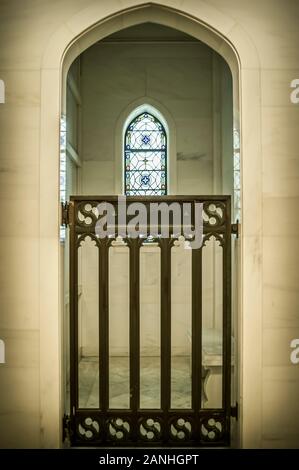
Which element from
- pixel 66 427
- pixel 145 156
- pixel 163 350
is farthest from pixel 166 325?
pixel 145 156

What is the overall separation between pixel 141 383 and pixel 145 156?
3.15 m

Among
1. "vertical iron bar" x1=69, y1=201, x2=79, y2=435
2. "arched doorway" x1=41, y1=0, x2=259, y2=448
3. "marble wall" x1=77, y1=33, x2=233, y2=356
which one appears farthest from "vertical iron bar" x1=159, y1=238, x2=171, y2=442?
"marble wall" x1=77, y1=33, x2=233, y2=356

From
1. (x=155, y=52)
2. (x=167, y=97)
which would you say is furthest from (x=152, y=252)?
(x=155, y=52)

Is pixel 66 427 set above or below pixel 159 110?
below

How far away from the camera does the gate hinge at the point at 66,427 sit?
2.66m

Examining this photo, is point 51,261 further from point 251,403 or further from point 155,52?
point 155,52

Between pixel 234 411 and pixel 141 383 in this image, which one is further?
pixel 141 383

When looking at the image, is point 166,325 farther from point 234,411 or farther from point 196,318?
point 234,411

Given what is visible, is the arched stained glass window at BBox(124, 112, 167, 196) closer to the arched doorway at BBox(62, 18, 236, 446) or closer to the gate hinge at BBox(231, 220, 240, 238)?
the arched doorway at BBox(62, 18, 236, 446)

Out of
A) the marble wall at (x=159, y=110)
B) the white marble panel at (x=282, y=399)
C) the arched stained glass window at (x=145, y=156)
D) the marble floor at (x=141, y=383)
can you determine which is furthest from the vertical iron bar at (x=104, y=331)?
the arched stained glass window at (x=145, y=156)

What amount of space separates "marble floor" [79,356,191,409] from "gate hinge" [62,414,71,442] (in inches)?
65.5

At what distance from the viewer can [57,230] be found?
2.58 m

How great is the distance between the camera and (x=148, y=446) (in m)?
2.69

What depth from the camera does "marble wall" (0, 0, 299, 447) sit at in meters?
2.57
